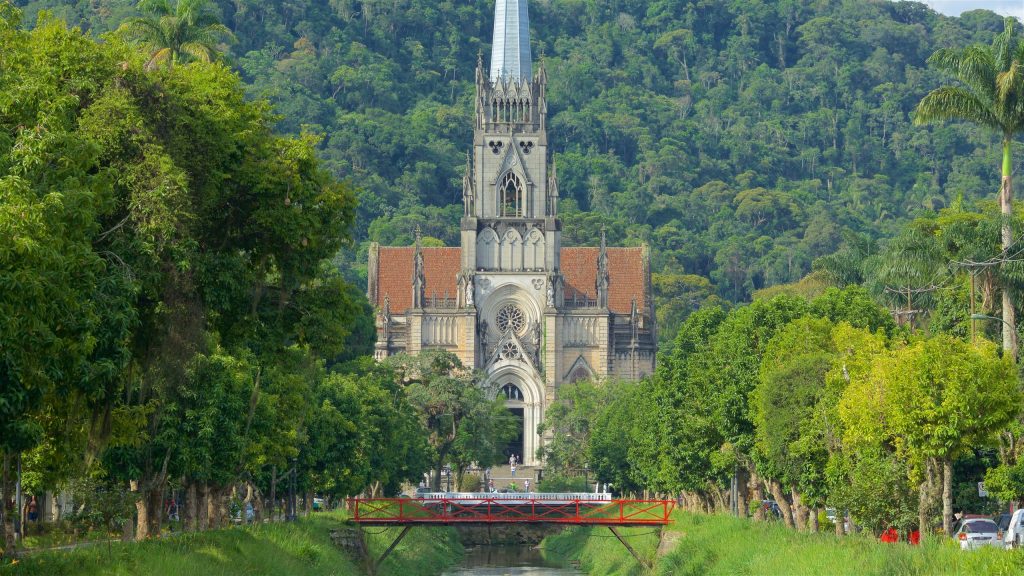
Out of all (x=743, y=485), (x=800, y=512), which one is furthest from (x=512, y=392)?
(x=800, y=512)

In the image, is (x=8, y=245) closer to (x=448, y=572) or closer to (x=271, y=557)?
(x=271, y=557)

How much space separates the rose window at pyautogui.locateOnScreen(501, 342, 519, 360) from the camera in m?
145

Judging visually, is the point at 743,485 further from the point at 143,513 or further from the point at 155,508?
the point at 155,508

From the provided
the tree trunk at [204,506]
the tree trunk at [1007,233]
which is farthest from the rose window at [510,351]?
the tree trunk at [1007,233]

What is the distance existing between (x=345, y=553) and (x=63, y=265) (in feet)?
139

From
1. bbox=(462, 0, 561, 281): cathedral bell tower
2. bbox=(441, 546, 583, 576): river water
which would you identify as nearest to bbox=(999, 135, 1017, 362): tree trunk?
bbox=(441, 546, 583, 576): river water

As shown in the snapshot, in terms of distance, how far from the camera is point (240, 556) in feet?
164

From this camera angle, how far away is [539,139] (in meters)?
149

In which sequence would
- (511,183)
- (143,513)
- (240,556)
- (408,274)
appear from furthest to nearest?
(408,274)
(511,183)
(143,513)
(240,556)

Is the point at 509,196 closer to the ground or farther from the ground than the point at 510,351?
farther from the ground

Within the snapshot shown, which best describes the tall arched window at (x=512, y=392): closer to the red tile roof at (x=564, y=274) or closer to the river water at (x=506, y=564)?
the red tile roof at (x=564, y=274)

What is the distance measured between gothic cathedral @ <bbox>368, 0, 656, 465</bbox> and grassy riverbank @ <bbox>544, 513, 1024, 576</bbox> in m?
51.6

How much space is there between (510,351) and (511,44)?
28.0m

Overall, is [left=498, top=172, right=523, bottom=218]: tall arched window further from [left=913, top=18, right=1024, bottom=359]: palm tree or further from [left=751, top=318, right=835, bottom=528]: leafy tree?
[left=913, top=18, right=1024, bottom=359]: palm tree
